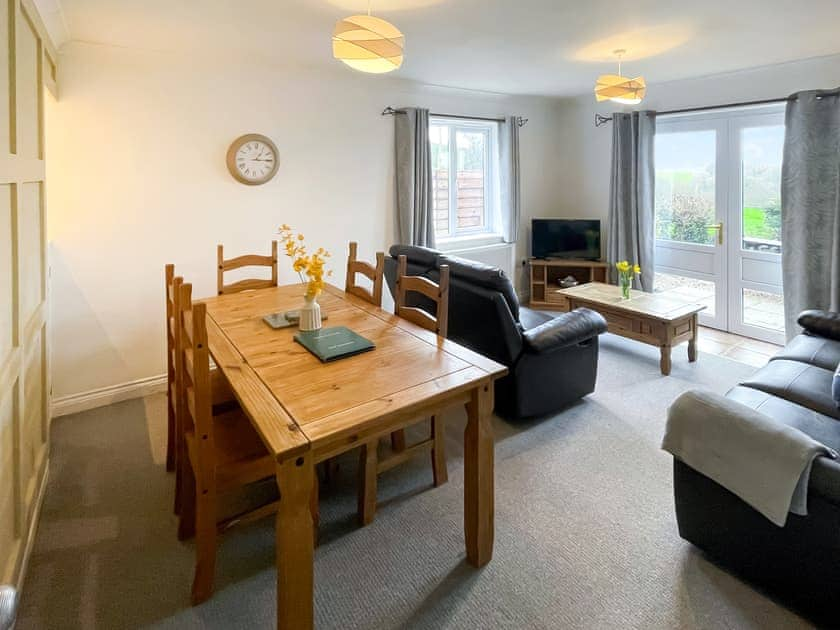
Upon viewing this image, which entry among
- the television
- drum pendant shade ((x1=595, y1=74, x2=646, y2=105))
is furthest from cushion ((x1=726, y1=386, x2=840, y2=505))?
the television

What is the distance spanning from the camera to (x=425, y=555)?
6.40 feet

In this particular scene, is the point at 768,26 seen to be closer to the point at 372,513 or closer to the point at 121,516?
the point at 372,513

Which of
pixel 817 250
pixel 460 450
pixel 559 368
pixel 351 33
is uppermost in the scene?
pixel 351 33

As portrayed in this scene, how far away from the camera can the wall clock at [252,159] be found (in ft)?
11.7

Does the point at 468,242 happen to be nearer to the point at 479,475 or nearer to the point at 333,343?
the point at 333,343

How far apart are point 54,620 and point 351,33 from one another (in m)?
2.53

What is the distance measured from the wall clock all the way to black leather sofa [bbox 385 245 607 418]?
4.72 ft

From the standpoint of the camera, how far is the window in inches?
203

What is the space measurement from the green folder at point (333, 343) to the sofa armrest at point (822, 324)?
2863 millimetres

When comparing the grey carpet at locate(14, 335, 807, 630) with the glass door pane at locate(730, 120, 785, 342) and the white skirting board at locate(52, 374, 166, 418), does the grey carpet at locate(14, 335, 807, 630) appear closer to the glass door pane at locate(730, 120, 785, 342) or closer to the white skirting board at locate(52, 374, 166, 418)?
the white skirting board at locate(52, 374, 166, 418)

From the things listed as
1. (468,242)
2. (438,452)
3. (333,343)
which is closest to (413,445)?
(438,452)

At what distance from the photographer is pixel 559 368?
3070 millimetres

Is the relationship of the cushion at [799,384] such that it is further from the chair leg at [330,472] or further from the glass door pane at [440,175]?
the glass door pane at [440,175]

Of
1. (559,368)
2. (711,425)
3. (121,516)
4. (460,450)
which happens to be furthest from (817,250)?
(121,516)
